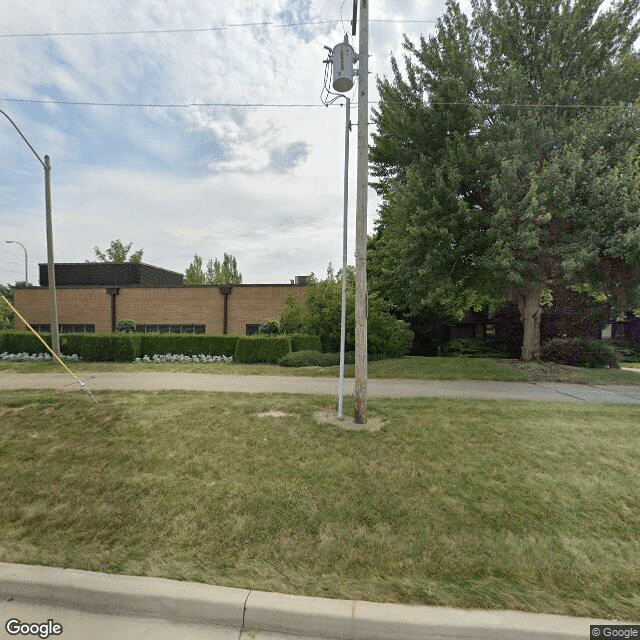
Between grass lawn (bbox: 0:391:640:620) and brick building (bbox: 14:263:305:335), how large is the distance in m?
14.7

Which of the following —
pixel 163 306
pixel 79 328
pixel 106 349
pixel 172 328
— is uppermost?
pixel 163 306

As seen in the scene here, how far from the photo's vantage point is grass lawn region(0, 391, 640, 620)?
2838mm

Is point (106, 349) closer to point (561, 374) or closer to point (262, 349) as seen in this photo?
point (262, 349)

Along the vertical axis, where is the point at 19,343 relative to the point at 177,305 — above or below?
below

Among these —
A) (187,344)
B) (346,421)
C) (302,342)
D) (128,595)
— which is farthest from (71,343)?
(128,595)

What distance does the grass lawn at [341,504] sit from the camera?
2.84 meters

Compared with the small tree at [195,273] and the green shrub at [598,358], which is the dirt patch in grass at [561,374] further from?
the small tree at [195,273]

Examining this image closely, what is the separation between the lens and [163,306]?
69.2 feet

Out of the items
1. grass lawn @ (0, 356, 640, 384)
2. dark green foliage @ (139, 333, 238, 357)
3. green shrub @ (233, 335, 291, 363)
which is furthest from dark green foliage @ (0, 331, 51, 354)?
green shrub @ (233, 335, 291, 363)

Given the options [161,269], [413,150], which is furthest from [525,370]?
[161,269]

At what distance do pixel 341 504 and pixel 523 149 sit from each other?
496 inches

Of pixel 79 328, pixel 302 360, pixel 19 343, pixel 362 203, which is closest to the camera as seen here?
pixel 362 203

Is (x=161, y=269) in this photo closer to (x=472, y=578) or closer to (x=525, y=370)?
(x=525, y=370)

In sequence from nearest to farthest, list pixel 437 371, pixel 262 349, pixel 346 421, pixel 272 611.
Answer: pixel 272 611, pixel 346 421, pixel 437 371, pixel 262 349
